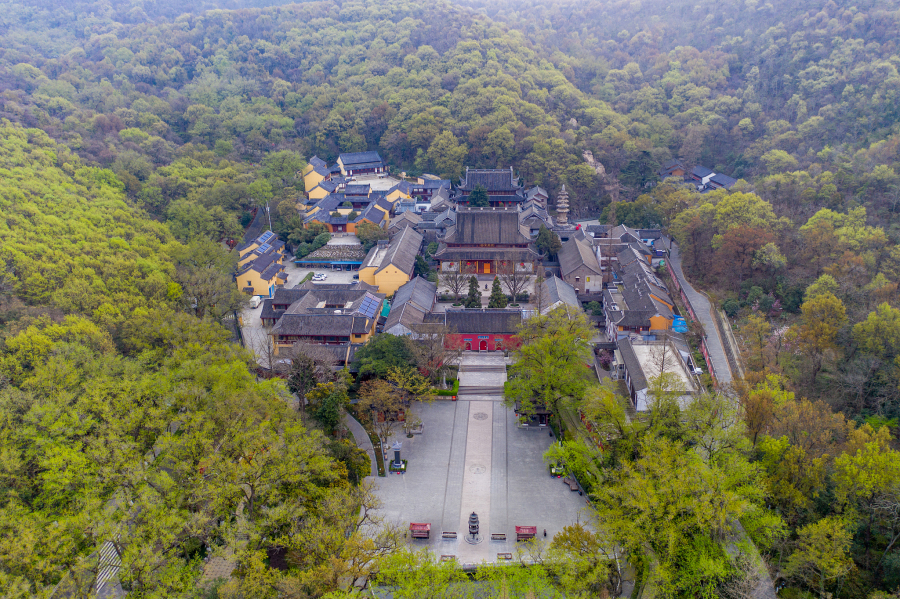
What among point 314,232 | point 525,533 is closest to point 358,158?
point 314,232

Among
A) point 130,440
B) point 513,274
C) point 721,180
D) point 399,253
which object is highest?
point 130,440

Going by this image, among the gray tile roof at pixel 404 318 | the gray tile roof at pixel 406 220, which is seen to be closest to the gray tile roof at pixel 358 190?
the gray tile roof at pixel 406 220

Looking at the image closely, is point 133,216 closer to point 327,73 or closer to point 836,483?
point 836,483

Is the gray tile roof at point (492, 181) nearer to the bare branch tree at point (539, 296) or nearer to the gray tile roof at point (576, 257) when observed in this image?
the gray tile roof at point (576, 257)

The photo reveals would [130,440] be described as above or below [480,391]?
above

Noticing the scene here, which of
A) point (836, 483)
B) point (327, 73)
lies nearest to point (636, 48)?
point (327, 73)

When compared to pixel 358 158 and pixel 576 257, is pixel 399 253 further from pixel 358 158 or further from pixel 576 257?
pixel 358 158
